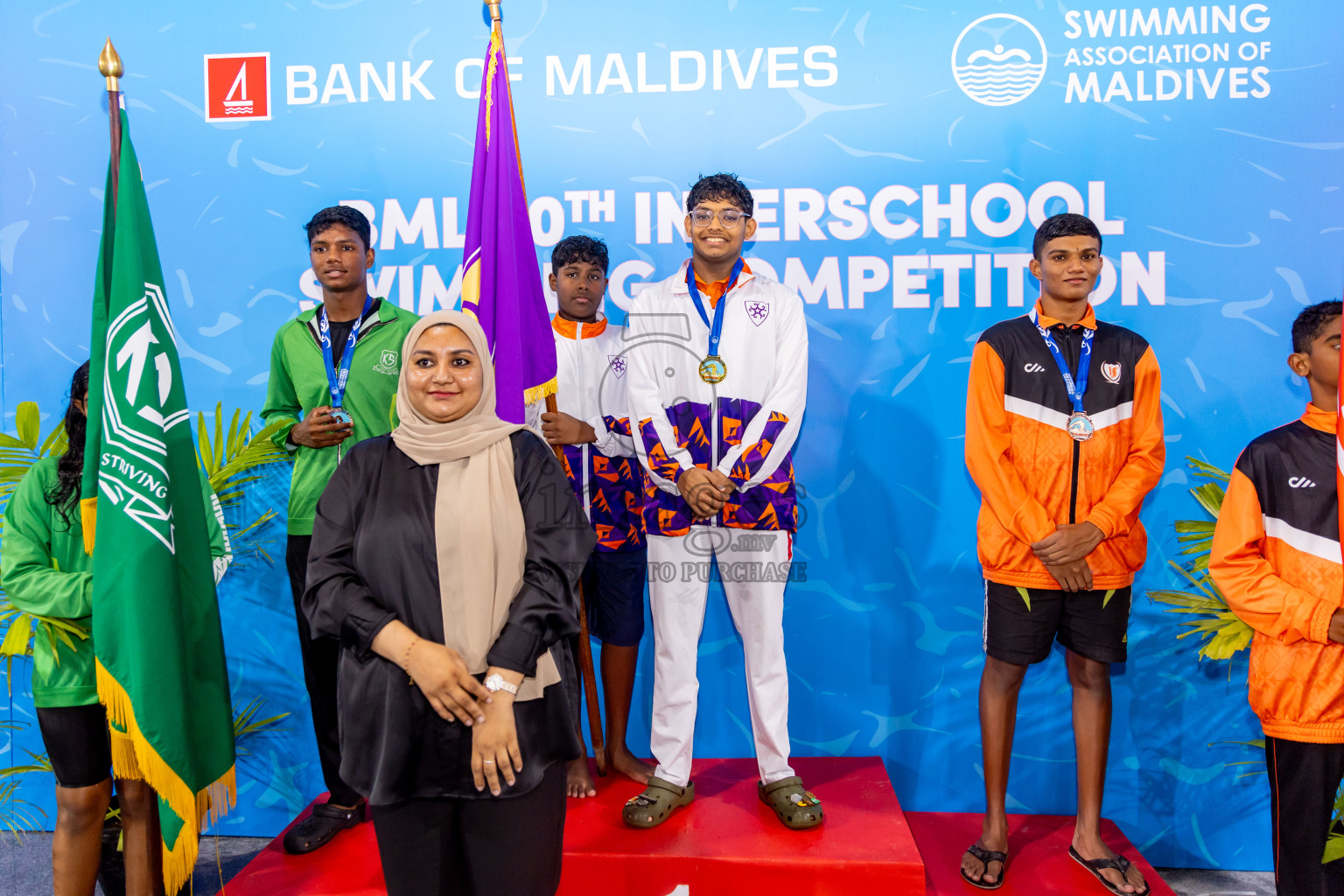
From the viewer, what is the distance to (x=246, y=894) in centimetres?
259

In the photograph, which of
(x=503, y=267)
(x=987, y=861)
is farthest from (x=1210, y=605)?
(x=503, y=267)

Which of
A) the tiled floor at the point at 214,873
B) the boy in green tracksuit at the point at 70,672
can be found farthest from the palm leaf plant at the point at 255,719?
the boy in green tracksuit at the point at 70,672

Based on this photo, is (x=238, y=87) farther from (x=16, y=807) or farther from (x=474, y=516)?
(x=16, y=807)

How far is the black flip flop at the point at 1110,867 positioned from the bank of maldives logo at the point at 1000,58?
100.0 inches

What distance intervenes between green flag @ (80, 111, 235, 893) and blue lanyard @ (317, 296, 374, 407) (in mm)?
457

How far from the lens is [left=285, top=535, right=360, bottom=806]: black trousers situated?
2.80m

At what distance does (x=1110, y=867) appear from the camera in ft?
8.94

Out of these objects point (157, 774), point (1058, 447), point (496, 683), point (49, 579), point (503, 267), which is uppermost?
point (503, 267)

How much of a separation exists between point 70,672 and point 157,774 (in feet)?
1.20

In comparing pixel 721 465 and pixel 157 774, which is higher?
pixel 721 465

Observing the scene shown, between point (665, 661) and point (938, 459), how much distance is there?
4.36 feet

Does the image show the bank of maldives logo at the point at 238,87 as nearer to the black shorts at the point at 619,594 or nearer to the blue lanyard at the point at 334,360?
the blue lanyard at the point at 334,360

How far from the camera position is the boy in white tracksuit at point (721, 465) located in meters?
2.69

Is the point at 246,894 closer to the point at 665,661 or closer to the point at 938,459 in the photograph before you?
the point at 665,661
